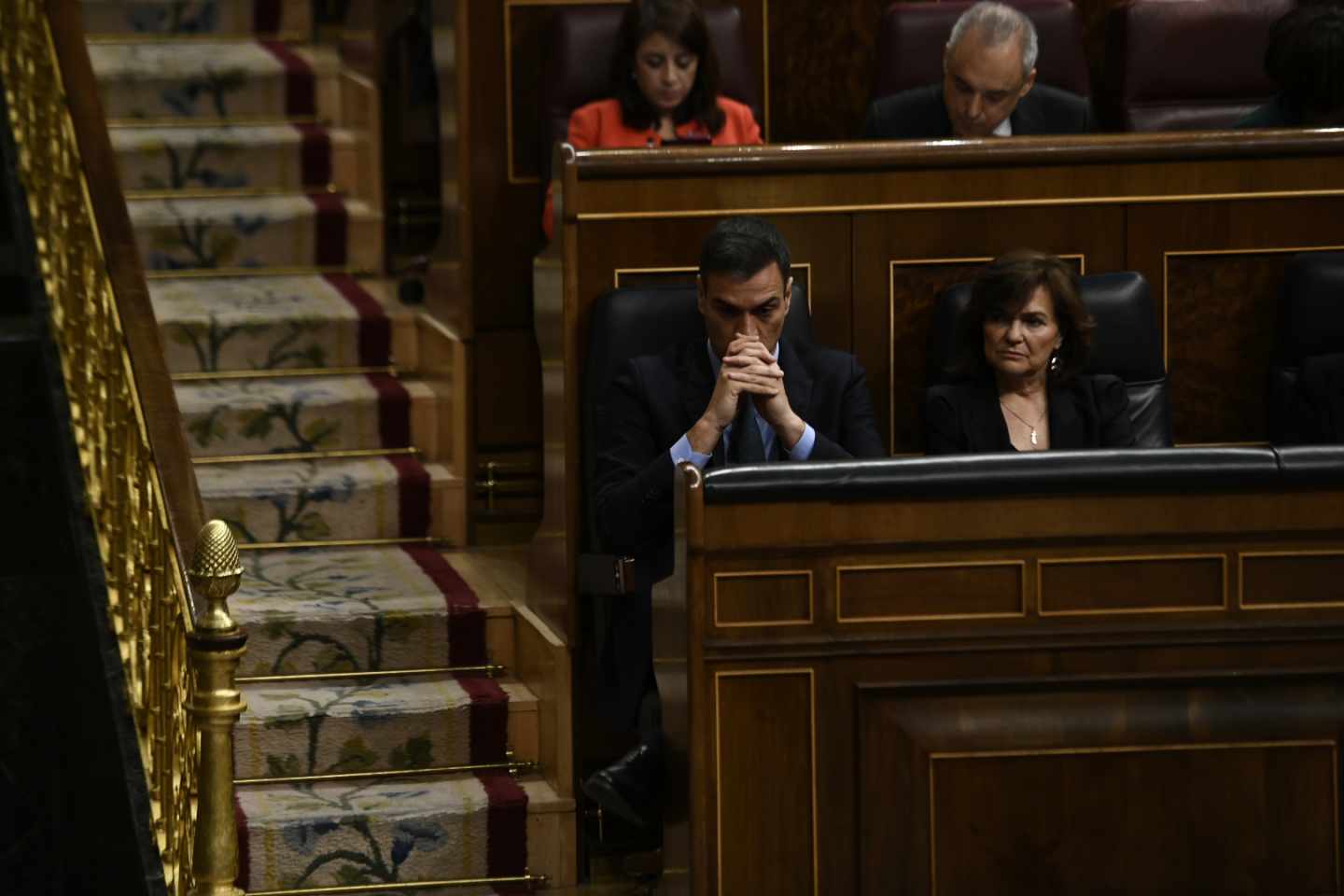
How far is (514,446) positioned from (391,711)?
0.79 meters

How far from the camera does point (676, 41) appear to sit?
3.85 m

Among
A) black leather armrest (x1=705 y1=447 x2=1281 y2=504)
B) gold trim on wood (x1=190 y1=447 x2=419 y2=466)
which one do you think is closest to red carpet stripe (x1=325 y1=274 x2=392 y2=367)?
gold trim on wood (x1=190 y1=447 x2=419 y2=466)

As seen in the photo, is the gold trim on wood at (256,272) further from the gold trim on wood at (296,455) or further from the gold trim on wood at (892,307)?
the gold trim on wood at (892,307)


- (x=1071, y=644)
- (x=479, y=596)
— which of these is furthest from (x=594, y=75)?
(x=1071, y=644)

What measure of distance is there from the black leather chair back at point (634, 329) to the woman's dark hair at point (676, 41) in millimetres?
693

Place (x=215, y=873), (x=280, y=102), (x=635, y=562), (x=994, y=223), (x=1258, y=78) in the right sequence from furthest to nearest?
(x=280, y=102)
(x=1258, y=78)
(x=994, y=223)
(x=635, y=562)
(x=215, y=873)

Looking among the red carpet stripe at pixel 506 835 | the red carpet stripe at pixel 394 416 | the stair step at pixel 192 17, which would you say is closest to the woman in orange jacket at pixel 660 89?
the red carpet stripe at pixel 394 416

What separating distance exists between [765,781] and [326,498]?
170 cm

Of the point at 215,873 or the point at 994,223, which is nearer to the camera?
the point at 215,873

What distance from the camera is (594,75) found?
13.4 feet

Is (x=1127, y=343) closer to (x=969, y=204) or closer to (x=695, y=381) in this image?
(x=969, y=204)

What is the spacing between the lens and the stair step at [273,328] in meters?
4.43

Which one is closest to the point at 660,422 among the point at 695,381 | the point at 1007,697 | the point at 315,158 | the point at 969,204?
the point at 695,381

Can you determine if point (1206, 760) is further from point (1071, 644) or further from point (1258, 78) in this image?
point (1258, 78)
